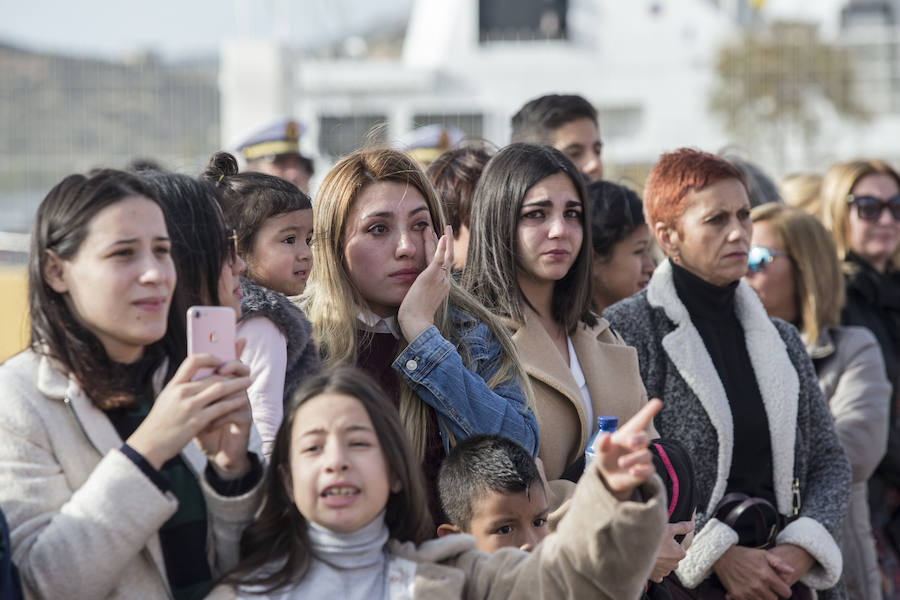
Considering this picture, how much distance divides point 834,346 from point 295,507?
3499mm

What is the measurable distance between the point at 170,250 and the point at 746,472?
246 cm

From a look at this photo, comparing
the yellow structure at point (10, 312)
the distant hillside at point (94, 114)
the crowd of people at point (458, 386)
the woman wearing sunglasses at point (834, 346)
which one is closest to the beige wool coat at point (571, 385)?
the crowd of people at point (458, 386)

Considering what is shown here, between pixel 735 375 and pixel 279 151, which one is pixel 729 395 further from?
pixel 279 151

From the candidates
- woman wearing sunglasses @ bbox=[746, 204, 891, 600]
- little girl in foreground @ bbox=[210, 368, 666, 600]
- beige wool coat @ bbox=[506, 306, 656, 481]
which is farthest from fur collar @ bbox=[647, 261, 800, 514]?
little girl in foreground @ bbox=[210, 368, 666, 600]

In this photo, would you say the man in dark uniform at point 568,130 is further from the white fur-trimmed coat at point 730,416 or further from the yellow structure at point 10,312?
the yellow structure at point 10,312

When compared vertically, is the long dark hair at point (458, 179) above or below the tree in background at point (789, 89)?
below

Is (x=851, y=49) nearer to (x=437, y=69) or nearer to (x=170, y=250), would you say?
(x=437, y=69)

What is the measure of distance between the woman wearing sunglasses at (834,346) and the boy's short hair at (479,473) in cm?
239

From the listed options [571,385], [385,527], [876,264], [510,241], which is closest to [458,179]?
[510,241]

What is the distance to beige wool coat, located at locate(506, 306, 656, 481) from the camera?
12.7 ft

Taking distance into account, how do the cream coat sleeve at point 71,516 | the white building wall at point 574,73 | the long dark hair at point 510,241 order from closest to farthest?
the cream coat sleeve at point 71,516 → the long dark hair at point 510,241 → the white building wall at point 574,73

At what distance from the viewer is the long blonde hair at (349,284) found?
3592mm

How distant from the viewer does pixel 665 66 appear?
29.3 m

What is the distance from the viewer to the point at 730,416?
4.39 meters
